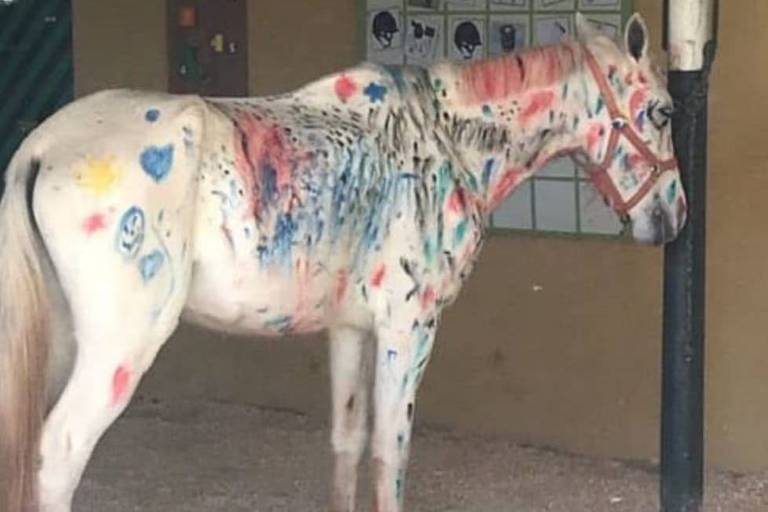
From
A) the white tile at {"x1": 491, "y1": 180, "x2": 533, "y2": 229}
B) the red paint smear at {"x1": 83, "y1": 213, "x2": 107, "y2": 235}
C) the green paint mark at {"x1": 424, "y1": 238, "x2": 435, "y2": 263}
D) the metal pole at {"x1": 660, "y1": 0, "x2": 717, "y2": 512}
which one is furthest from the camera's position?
the white tile at {"x1": 491, "y1": 180, "x2": 533, "y2": 229}

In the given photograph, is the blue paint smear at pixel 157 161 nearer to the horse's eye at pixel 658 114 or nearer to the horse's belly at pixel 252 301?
the horse's belly at pixel 252 301

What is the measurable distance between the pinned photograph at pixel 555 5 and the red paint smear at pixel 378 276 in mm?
2135

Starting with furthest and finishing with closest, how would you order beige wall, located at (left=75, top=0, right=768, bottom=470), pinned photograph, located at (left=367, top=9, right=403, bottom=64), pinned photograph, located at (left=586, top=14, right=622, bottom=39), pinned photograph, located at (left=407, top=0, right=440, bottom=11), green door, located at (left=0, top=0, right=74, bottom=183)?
green door, located at (left=0, top=0, right=74, bottom=183), pinned photograph, located at (left=367, top=9, right=403, bottom=64), pinned photograph, located at (left=407, top=0, right=440, bottom=11), pinned photograph, located at (left=586, top=14, right=622, bottom=39), beige wall, located at (left=75, top=0, right=768, bottom=470)

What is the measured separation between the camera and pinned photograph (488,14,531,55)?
6.86 meters

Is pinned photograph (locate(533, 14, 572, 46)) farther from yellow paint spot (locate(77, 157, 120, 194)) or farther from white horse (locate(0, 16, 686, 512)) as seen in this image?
yellow paint spot (locate(77, 157, 120, 194))

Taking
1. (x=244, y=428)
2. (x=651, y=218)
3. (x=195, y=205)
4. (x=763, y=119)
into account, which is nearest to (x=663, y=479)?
(x=651, y=218)

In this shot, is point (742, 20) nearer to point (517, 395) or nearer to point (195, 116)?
point (517, 395)

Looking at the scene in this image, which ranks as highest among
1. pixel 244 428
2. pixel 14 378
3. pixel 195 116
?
pixel 195 116

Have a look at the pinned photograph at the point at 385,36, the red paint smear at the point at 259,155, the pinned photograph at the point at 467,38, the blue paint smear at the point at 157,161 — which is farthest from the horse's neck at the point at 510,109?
the pinned photograph at the point at 385,36

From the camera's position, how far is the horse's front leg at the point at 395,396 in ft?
16.5

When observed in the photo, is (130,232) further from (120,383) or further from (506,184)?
(506,184)

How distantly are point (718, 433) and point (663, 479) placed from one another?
102 centimetres

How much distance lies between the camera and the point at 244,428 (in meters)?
7.59

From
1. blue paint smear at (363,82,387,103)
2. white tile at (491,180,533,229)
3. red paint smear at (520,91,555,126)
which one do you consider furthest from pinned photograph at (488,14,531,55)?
blue paint smear at (363,82,387,103)
